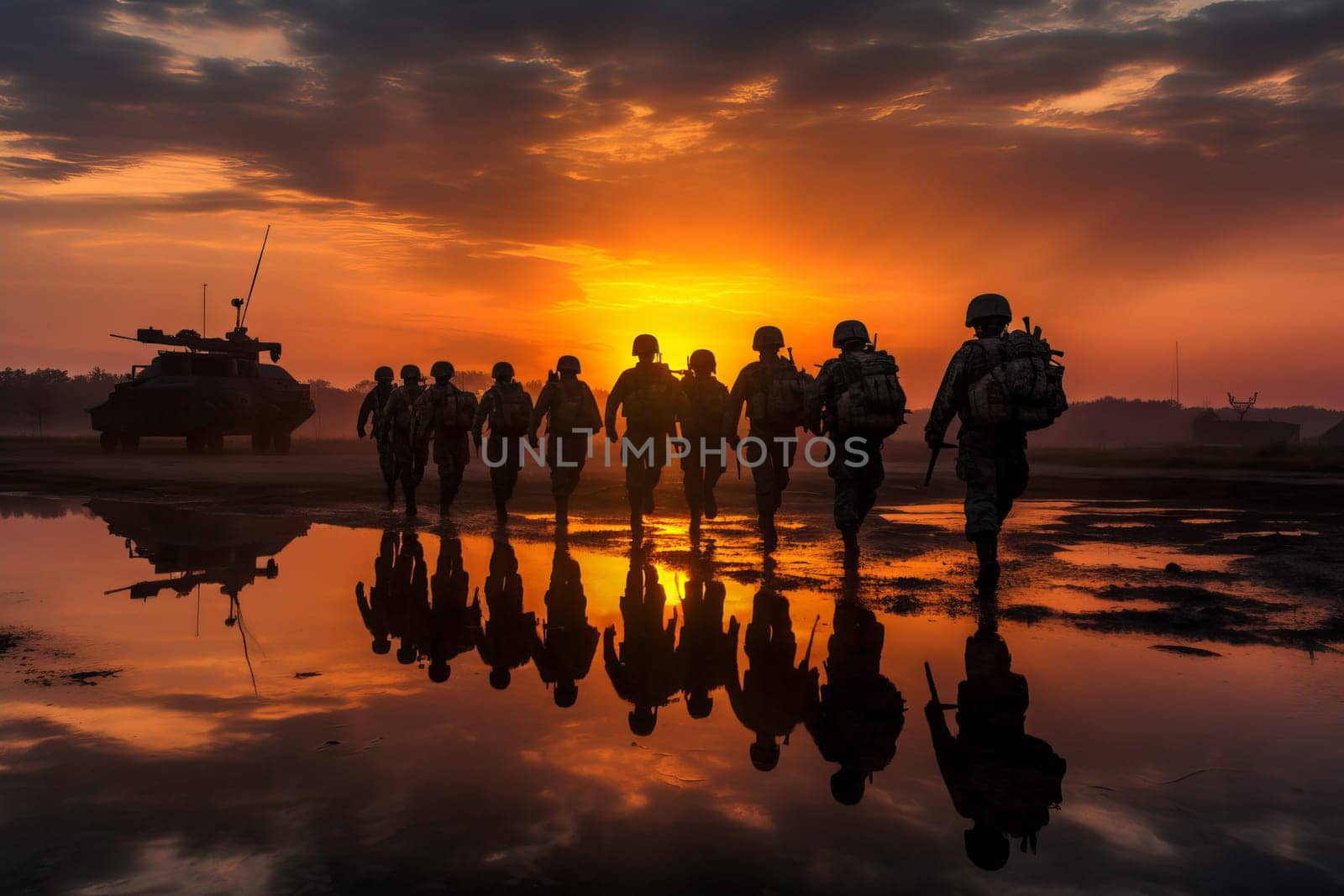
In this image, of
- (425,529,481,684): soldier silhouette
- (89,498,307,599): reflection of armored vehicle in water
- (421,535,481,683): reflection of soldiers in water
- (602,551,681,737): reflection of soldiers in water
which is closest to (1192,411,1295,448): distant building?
(89,498,307,599): reflection of armored vehicle in water

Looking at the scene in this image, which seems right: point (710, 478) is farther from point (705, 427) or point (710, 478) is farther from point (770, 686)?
point (770, 686)

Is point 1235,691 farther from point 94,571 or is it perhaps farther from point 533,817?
point 94,571

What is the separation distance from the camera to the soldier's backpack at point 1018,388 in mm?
7945

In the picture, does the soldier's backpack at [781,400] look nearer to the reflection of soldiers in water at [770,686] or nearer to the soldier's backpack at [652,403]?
the soldier's backpack at [652,403]

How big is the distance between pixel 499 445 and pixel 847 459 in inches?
226

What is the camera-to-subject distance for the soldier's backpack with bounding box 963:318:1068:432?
26.1 ft

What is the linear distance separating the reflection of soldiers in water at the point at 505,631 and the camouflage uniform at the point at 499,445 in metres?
4.47

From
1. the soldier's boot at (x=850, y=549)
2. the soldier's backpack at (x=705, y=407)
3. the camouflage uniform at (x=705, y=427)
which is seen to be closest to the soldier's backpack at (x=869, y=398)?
the soldier's boot at (x=850, y=549)

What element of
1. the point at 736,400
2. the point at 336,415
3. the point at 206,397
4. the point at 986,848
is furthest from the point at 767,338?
the point at 336,415

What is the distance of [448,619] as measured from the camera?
6926mm

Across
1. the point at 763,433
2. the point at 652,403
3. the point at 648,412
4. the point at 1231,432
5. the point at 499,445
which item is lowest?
the point at 499,445

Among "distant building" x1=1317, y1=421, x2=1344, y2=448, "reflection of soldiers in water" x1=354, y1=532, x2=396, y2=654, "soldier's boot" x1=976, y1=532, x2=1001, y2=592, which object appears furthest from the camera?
"distant building" x1=1317, y1=421, x2=1344, y2=448

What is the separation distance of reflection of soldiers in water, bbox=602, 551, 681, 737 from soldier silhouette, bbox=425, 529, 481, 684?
0.86 meters

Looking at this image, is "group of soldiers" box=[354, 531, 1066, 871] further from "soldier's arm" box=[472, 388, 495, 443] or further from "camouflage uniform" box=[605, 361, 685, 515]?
"soldier's arm" box=[472, 388, 495, 443]
